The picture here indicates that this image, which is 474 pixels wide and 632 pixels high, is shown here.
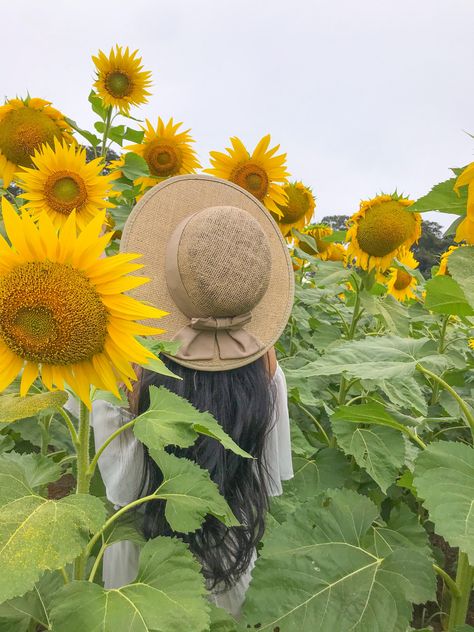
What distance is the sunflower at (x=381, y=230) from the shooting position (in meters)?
3.02

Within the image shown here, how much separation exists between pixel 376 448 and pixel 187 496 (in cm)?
112

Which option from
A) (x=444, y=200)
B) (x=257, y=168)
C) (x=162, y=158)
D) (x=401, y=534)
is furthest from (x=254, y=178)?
(x=444, y=200)

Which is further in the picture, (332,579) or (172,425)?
(332,579)

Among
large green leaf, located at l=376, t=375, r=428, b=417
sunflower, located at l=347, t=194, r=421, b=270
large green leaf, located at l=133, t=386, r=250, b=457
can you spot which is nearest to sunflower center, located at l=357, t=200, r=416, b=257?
sunflower, located at l=347, t=194, r=421, b=270

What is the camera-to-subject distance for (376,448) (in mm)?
2170

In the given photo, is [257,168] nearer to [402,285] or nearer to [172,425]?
[402,285]

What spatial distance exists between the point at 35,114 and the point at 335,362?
1960mm

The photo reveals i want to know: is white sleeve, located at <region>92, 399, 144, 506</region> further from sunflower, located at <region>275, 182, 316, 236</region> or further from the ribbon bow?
sunflower, located at <region>275, 182, 316, 236</region>

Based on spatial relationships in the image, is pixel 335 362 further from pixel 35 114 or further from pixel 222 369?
pixel 35 114

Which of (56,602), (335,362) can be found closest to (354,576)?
(335,362)

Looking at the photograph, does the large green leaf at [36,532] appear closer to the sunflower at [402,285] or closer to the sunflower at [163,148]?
the sunflower at [163,148]

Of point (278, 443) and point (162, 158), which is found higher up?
point (162, 158)

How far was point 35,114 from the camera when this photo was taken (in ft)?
9.04

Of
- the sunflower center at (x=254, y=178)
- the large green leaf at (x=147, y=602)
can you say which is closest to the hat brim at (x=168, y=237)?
the large green leaf at (x=147, y=602)
